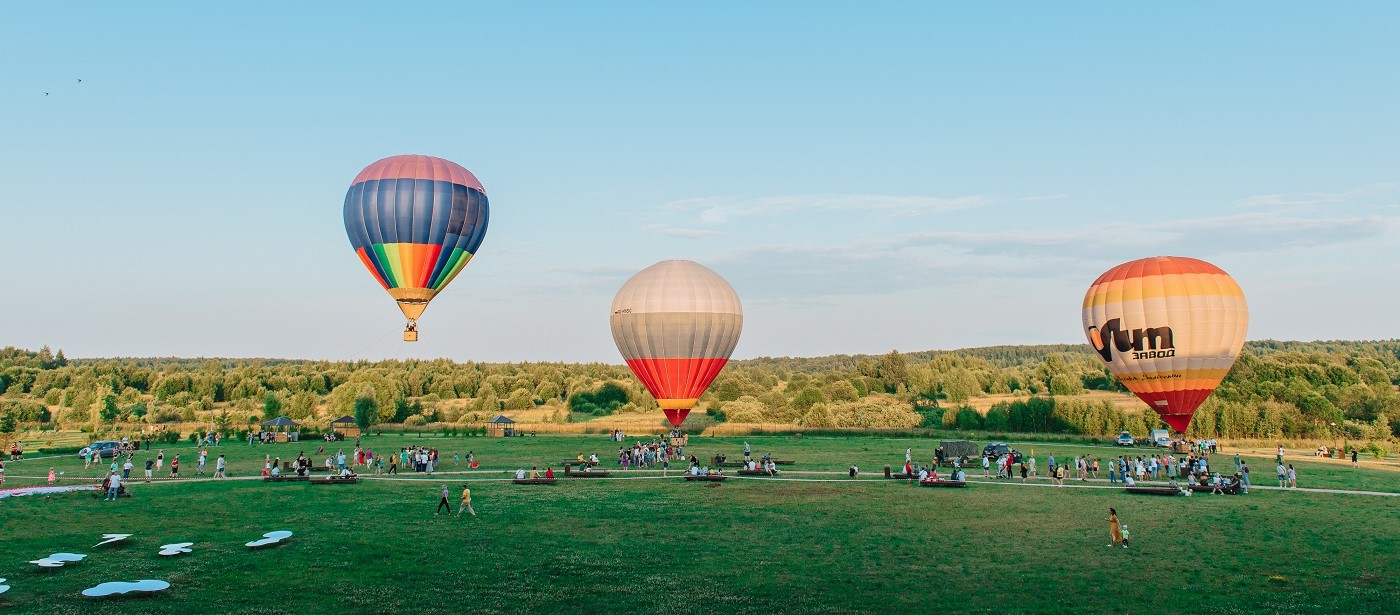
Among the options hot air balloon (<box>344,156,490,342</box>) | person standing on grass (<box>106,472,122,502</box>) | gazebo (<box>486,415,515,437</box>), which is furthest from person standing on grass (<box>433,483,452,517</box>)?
gazebo (<box>486,415,515,437</box>)

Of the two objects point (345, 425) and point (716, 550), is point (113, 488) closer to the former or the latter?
point (716, 550)

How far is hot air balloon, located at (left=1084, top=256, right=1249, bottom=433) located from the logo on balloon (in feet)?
0.15

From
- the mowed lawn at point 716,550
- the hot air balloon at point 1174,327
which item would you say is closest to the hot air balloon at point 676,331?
the mowed lawn at point 716,550

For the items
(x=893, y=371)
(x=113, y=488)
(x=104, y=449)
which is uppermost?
(x=893, y=371)

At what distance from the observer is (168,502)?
3080 cm

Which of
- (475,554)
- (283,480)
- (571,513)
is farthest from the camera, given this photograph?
(283,480)

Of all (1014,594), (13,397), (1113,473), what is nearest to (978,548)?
(1014,594)

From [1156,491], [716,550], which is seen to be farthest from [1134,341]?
[716,550]

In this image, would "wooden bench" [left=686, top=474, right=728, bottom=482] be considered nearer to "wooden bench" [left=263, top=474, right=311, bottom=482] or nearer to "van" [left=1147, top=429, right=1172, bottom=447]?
"wooden bench" [left=263, top=474, right=311, bottom=482]

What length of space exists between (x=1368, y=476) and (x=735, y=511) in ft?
108

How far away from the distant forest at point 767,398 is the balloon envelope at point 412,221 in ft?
103

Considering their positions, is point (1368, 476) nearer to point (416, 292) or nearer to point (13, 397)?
point (416, 292)

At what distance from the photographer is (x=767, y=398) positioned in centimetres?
10456

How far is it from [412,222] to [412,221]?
0.06 metres
